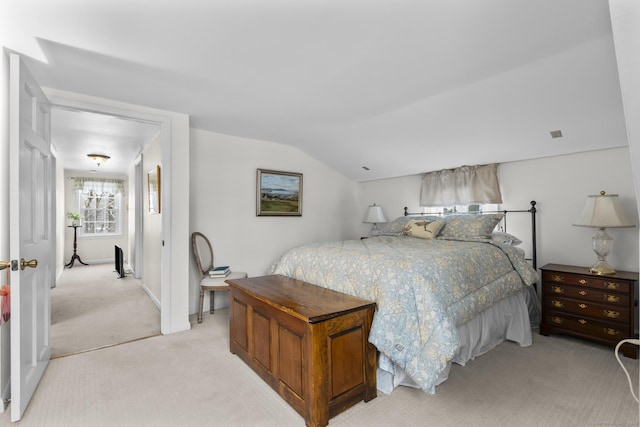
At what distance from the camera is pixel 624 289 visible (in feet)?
8.46

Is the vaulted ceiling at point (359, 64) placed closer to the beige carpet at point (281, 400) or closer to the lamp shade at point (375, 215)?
the lamp shade at point (375, 215)

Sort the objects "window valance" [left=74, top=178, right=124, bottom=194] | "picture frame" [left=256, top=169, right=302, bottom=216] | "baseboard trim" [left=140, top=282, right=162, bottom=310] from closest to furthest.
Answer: "baseboard trim" [left=140, top=282, right=162, bottom=310]
"picture frame" [left=256, top=169, right=302, bottom=216]
"window valance" [left=74, top=178, right=124, bottom=194]

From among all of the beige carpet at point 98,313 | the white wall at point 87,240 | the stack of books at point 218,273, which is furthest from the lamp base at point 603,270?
the white wall at point 87,240

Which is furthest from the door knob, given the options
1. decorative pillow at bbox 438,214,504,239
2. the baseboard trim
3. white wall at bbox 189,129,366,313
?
decorative pillow at bbox 438,214,504,239

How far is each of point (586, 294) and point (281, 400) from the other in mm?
2716

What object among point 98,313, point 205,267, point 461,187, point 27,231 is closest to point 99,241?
point 98,313

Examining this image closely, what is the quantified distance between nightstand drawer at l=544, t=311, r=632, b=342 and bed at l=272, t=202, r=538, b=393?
270 millimetres

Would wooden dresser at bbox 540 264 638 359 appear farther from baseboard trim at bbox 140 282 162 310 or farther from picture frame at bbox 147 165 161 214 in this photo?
picture frame at bbox 147 165 161 214

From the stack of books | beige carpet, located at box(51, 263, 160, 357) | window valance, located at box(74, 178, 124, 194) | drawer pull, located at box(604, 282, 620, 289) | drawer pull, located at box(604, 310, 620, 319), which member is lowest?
beige carpet, located at box(51, 263, 160, 357)

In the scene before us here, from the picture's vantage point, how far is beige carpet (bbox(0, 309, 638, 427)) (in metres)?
1.84

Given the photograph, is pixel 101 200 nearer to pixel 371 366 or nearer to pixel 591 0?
pixel 371 366

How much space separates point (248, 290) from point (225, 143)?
2.34m

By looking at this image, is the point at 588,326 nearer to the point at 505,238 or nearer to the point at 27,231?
the point at 505,238

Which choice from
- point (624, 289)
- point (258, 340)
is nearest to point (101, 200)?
point (258, 340)
